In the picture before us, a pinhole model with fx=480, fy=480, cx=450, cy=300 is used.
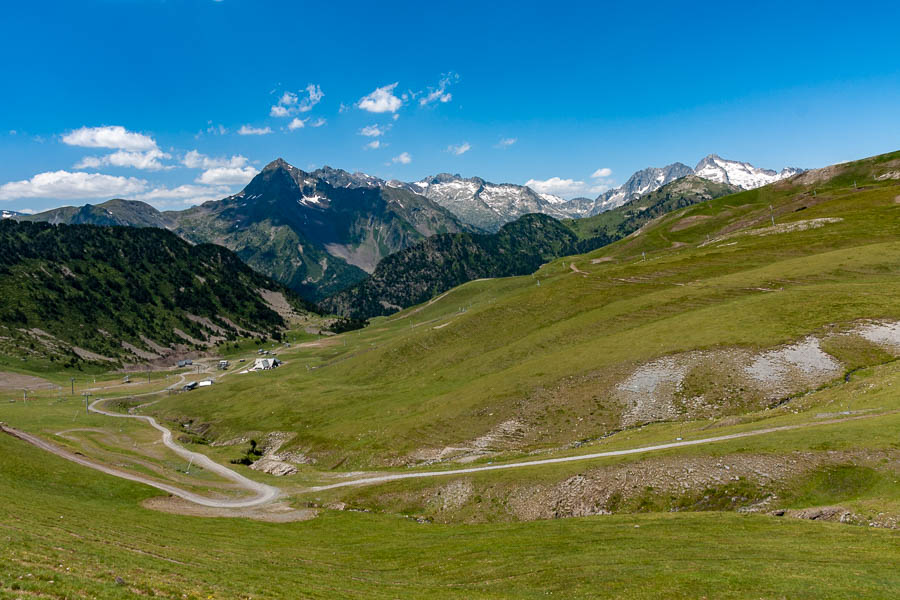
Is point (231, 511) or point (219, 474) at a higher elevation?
point (231, 511)

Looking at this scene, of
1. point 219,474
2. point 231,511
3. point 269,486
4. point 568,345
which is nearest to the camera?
point 231,511

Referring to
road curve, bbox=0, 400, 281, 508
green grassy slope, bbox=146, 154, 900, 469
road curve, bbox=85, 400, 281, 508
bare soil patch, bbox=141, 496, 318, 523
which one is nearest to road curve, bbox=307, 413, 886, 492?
road curve, bbox=85, 400, 281, 508

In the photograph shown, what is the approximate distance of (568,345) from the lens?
386 ft

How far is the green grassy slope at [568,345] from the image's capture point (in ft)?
290

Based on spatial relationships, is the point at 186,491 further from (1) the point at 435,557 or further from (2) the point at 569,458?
(2) the point at 569,458

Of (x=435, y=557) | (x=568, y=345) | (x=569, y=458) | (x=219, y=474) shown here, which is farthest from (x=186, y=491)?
(x=568, y=345)

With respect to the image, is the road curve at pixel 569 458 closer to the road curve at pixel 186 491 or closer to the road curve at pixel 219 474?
the road curve at pixel 219 474

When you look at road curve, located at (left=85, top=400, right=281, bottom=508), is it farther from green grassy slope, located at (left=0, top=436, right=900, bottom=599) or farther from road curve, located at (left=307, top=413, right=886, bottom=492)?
green grassy slope, located at (left=0, top=436, right=900, bottom=599)

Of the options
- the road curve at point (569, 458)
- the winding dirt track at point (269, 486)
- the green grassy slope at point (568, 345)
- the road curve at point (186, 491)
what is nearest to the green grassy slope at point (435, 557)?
the road curve at point (186, 491)

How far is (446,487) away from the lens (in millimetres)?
64562

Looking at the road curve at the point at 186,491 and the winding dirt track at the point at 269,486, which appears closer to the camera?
the winding dirt track at the point at 269,486

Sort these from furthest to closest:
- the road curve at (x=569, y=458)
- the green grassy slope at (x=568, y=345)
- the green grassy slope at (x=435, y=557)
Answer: the green grassy slope at (x=568, y=345) → the road curve at (x=569, y=458) → the green grassy slope at (x=435, y=557)

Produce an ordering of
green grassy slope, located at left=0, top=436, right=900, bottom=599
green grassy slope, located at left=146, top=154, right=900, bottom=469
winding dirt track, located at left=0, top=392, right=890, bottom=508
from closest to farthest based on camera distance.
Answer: green grassy slope, located at left=0, top=436, right=900, bottom=599 → winding dirt track, located at left=0, top=392, right=890, bottom=508 → green grassy slope, located at left=146, top=154, right=900, bottom=469

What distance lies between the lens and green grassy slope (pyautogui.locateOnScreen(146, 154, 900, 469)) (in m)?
88.2
